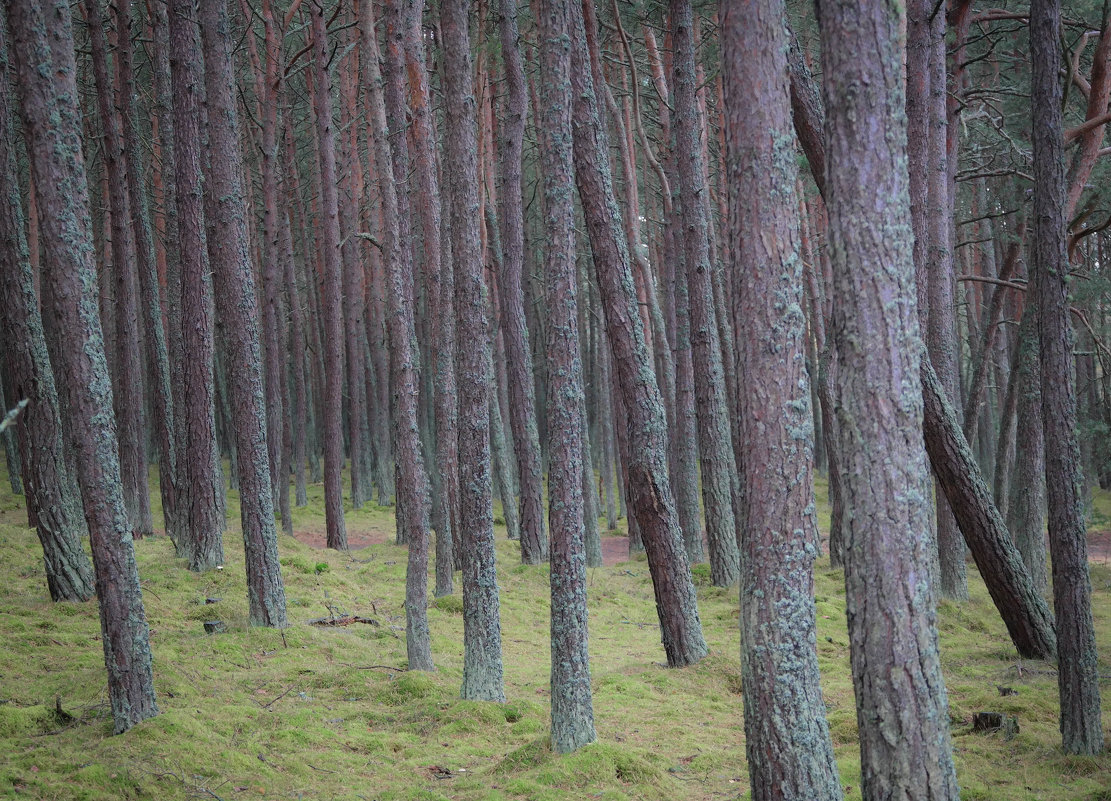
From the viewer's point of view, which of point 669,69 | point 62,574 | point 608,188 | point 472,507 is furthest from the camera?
point 669,69

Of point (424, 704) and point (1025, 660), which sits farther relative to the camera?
point (1025, 660)

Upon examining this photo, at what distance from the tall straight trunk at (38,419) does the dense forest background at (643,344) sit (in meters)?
0.03

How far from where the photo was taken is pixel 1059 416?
6105 mm

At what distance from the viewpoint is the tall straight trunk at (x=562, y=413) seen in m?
6.30

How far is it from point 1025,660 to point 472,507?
5828 millimetres

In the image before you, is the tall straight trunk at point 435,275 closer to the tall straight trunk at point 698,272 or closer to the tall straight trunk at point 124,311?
the tall straight trunk at point 698,272

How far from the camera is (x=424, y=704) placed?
767 cm

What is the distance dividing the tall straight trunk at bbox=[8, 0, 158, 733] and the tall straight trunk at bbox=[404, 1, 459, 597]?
305 cm

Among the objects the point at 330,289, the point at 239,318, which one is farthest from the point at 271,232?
the point at 239,318

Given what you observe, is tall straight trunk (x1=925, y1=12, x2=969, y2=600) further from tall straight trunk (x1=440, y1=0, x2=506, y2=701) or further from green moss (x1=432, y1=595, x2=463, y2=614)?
green moss (x1=432, y1=595, x2=463, y2=614)

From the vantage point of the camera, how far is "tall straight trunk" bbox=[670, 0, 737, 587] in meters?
11.1

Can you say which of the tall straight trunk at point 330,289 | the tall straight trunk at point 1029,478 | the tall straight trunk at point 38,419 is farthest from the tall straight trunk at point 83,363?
the tall straight trunk at point 1029,478

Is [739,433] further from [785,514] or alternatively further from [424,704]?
[424,704]

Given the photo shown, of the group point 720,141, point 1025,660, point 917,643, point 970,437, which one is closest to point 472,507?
point 917,643
